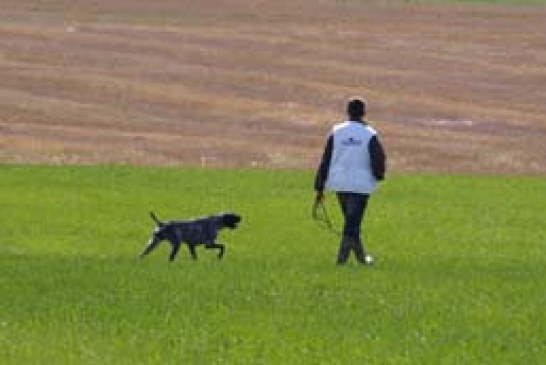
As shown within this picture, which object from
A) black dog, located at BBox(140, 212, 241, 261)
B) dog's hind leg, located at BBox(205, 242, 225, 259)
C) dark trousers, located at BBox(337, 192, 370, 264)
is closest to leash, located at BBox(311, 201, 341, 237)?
dog's hind leg, located at BBox(205, 242, 225, 259)

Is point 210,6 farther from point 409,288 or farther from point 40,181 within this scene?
point 409,288

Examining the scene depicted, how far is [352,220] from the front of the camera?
21.3m

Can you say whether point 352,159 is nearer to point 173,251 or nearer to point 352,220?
point 352,220

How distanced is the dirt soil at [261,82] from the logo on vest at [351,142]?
21.8 meters

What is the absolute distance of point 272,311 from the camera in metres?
16.5

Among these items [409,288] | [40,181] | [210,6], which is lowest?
[210,6]

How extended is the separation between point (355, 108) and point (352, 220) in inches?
53.6

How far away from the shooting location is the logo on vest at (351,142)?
823 inches

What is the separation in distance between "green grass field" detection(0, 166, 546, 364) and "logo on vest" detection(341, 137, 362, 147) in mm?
1374

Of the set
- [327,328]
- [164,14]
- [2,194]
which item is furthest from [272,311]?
[164,14]

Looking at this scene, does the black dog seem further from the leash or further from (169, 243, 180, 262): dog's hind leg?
the leash

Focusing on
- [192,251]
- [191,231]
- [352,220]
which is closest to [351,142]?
[352,220]

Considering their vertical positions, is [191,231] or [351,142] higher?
[351,142]

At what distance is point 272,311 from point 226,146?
3041cm
